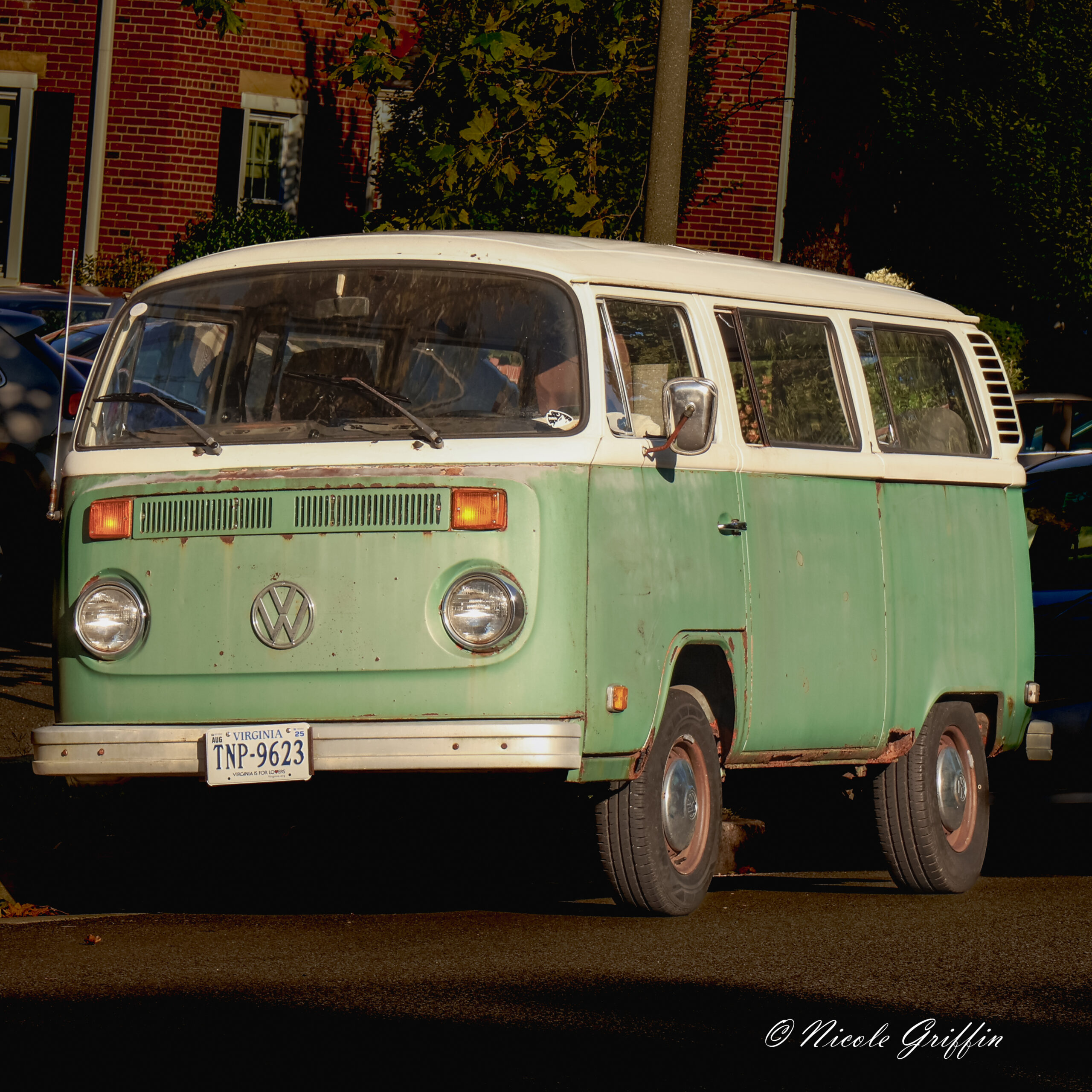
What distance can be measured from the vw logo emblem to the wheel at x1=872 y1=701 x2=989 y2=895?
121 inches

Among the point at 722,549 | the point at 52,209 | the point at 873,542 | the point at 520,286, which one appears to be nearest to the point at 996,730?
the point at 873,542

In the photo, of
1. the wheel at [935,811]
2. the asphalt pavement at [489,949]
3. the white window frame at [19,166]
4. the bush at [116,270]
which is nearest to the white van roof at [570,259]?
the asphalt pavement at [489,949]

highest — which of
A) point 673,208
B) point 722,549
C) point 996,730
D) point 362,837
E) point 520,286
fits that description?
point 673,208

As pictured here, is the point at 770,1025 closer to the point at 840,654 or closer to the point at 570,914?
the point at 570,914

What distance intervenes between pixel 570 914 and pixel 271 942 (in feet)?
4.26

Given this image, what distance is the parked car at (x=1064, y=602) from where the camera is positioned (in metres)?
10.2

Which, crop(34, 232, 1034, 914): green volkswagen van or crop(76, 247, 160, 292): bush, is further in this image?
crop(76, 247, 160, 292): bush

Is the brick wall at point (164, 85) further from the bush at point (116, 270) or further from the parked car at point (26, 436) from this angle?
the parked car at point (26, 436)

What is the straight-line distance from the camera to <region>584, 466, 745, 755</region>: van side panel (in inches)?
283

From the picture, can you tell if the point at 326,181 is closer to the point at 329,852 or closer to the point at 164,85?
the point at 164,85

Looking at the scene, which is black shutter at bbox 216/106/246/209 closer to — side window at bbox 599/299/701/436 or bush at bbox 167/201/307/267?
bush at bbox 167/201/307/267

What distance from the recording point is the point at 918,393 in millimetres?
9500

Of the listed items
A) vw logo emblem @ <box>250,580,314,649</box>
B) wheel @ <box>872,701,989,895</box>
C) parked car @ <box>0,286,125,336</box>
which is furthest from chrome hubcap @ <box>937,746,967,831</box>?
parked car @ <box>0,286,125,336</box>

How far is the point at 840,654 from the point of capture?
8.60 m
